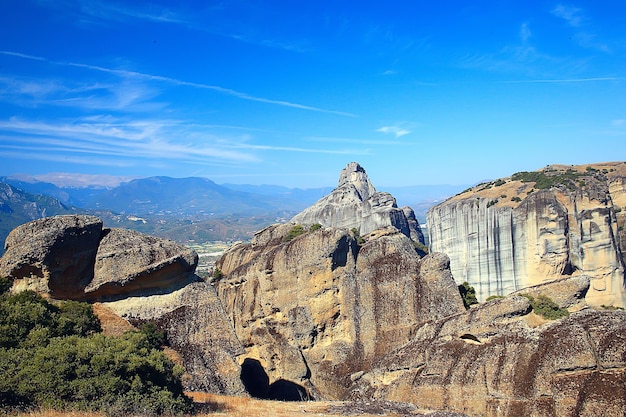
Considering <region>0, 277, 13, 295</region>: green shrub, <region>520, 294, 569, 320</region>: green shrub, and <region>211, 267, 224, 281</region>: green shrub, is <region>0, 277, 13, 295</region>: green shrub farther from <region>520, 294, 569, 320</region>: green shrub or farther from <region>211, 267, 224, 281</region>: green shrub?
<region>520, 294, 569, 320</region>: green shrub

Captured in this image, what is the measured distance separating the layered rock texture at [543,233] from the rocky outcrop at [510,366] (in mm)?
39440

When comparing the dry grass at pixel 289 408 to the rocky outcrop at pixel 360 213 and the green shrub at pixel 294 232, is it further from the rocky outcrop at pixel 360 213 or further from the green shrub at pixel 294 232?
the rocky outcrop at pixel 360 213

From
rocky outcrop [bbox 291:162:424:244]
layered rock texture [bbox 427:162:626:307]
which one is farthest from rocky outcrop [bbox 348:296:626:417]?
rocky outcrop [bbox 291:162:424:244]

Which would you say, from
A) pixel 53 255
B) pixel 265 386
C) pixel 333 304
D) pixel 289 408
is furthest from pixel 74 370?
A: pixel 333 304

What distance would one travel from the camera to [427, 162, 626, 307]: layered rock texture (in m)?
59.3

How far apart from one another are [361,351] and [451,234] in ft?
152

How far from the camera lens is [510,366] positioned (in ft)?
68.9

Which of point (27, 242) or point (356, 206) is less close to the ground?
point (356, 206)

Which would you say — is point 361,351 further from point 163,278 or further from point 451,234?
point 451,234

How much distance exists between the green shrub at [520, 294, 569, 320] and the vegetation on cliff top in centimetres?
2071

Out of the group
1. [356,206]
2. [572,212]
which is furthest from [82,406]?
[356,206]

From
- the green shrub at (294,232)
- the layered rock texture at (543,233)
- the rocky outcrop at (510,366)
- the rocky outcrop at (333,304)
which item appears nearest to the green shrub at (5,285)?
the rocky outcrop at (333,304)

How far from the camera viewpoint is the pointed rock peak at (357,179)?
11569cm

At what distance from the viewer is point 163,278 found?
2664 centimetres
